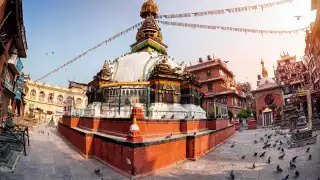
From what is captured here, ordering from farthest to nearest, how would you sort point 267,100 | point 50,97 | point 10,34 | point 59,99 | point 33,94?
1. point 59,99
2. point 50,97
3. point 33,94
4. point 267,100
5. point 10,34

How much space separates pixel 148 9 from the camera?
27250 millimetres

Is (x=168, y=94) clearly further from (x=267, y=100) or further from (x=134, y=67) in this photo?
(x=267, y=100)

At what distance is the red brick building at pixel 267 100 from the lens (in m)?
36.2

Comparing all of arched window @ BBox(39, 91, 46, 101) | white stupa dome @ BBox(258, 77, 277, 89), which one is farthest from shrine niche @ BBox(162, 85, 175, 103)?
arched window @ BBox(39, 91, 46, 101)

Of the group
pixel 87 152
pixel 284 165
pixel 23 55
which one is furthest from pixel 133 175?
pixel 23 55

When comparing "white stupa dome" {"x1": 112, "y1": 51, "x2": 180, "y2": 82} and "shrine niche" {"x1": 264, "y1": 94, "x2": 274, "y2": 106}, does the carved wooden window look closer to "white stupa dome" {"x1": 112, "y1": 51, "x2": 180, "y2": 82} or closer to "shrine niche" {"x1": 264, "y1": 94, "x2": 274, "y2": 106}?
"white stupa dome" {"x1": 112, "y1": 51, "x2": 180, "y2": 82}

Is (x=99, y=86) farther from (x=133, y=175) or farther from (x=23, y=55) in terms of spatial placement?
(x=23, y=55)

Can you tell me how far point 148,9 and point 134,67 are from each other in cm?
1169

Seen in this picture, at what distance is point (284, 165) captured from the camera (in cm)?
870

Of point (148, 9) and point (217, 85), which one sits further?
point (217, 85)

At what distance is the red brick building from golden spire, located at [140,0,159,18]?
25751 mm

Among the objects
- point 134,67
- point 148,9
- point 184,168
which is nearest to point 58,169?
point 184,168

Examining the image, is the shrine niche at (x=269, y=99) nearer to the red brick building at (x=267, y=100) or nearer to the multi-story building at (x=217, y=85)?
the red brick building at (x=267, y=100)

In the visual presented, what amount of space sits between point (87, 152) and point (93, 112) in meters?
6.69
